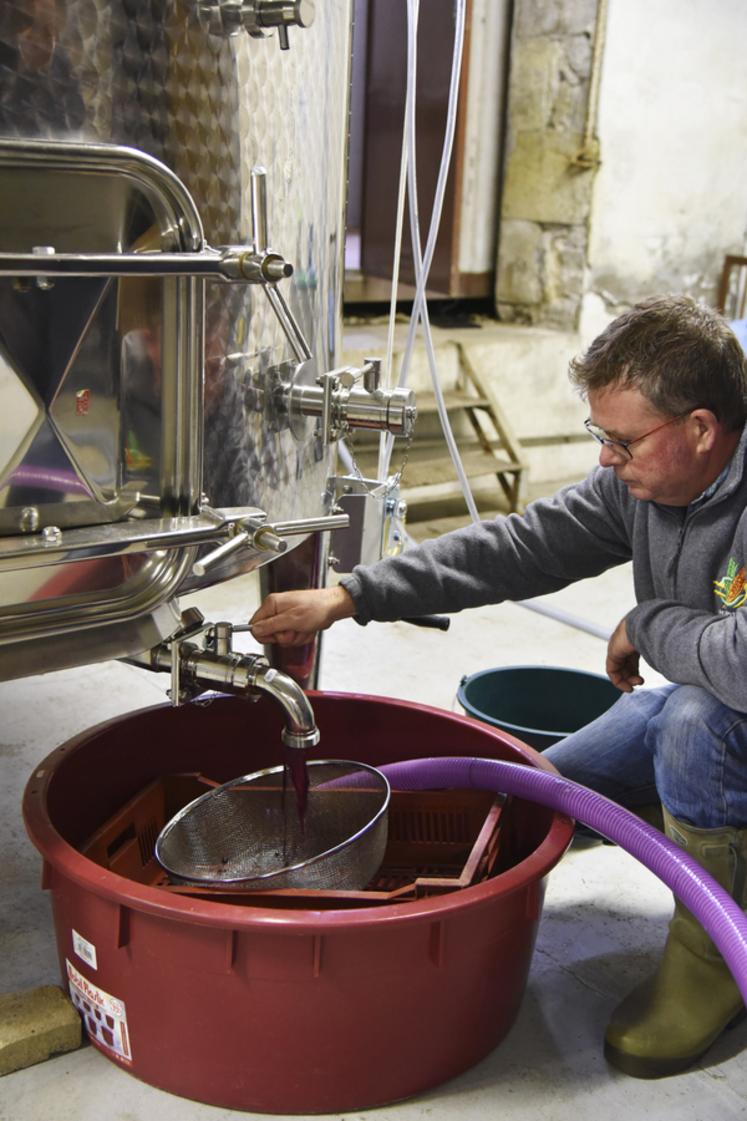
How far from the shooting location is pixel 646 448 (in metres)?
1.24

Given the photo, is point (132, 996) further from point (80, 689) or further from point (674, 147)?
point (674, 147)

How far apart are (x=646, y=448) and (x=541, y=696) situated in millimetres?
746

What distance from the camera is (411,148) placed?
5.80 feet

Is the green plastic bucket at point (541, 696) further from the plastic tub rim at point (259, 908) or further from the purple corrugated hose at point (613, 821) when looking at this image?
the plastic tub rim at point (259, 908)

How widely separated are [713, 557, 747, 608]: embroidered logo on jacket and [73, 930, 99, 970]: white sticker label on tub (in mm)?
751

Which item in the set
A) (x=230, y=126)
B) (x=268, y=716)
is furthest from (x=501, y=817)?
(x=230, y=126)

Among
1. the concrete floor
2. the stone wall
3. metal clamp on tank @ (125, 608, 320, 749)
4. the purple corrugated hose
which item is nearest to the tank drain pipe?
metal clamp on tank @ (125, 608, 320, 749)

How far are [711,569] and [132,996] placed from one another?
76cm

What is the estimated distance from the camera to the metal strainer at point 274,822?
1303 millimetres

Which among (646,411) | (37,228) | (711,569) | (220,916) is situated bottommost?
(220,916)

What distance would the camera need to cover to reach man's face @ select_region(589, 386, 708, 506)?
1232mm

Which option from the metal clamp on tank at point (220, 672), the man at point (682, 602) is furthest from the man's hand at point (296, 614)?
the metal clamp on tank at point (220, 672)

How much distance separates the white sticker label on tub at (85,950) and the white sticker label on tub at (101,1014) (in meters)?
0.03

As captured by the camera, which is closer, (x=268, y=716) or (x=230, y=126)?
(x=230, y=126)
